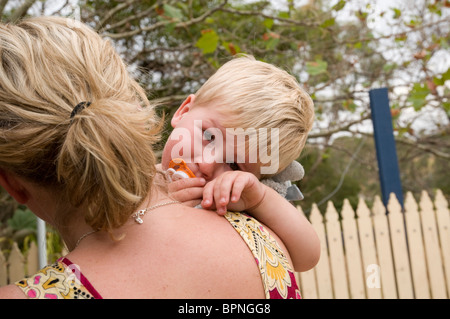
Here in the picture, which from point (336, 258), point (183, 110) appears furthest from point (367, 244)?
point (183, 110)

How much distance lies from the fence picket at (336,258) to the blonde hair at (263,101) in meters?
2.85

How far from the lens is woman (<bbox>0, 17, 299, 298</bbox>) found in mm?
902

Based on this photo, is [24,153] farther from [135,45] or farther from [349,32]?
[349,32]

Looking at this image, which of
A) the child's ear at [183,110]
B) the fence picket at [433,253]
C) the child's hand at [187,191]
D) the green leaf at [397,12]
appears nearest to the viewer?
the child's hand at [187,191]

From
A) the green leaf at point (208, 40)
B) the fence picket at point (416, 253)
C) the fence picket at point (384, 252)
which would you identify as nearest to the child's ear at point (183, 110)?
the green leaf at point (208, 40)

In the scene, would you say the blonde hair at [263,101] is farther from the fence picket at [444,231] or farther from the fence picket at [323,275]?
the fence picket at [444,231]

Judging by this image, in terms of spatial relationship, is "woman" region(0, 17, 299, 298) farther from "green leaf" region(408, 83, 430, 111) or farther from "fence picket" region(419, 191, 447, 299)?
"fence picket" region(419, 191, 447, 299)

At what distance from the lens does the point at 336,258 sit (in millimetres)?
4242

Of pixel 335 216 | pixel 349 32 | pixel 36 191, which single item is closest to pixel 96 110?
pixel 36 191

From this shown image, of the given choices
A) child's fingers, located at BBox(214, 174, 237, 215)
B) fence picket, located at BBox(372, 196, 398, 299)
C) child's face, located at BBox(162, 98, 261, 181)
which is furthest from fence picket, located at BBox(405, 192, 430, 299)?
child's fingers, located at BBox(214, 174, 237, 215)

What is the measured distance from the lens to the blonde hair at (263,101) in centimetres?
144

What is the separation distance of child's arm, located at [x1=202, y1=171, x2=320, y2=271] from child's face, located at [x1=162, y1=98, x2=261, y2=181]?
189 millimetres

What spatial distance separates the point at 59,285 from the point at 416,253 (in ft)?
13.4

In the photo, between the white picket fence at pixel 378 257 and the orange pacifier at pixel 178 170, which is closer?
the orange pacifier at pixel 178 170
